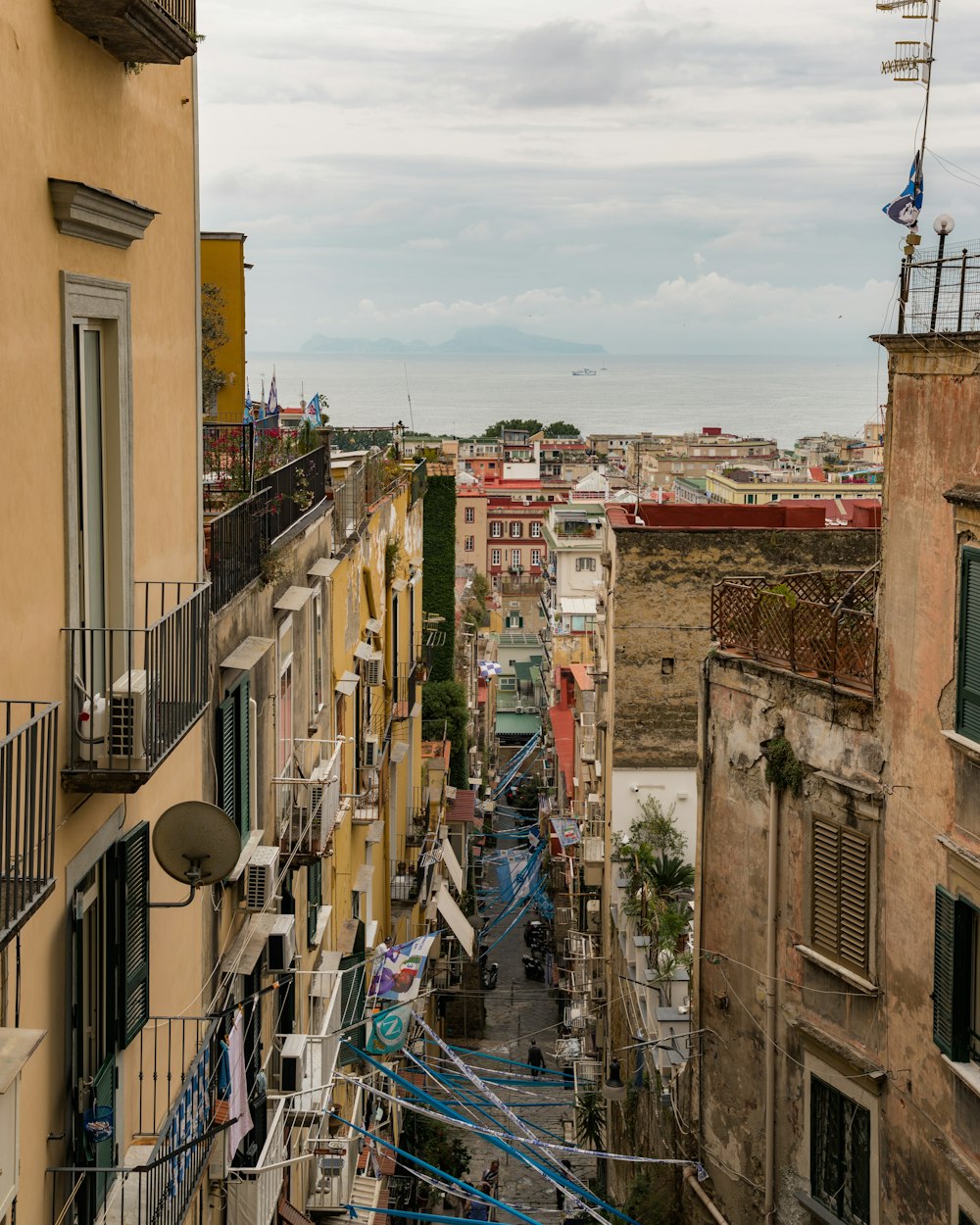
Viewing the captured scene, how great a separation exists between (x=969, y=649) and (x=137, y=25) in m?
7.72

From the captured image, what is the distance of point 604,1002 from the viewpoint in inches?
1348

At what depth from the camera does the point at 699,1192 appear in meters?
17.8

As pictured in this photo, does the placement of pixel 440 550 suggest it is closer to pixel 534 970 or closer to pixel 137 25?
pixel 534 970

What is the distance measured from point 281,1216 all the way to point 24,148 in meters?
12.7

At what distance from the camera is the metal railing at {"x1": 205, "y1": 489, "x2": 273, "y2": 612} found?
12805 millimetres

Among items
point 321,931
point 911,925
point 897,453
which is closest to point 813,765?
point 911,925

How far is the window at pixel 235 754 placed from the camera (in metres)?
12.5

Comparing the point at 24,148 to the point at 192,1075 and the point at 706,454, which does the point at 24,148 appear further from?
Answer: the point at 706,454

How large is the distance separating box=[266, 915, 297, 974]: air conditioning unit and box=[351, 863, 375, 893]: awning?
8.30 metres

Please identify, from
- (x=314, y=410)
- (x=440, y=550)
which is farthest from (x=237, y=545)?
(x=440, y=550)

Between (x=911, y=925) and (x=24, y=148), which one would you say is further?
(x=911, y=925)

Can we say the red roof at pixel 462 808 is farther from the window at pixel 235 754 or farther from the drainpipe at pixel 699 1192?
the window at pixel 235 754

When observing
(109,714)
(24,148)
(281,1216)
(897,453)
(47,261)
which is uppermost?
(24,148)

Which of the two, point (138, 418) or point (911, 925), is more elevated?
point (138, 418)
